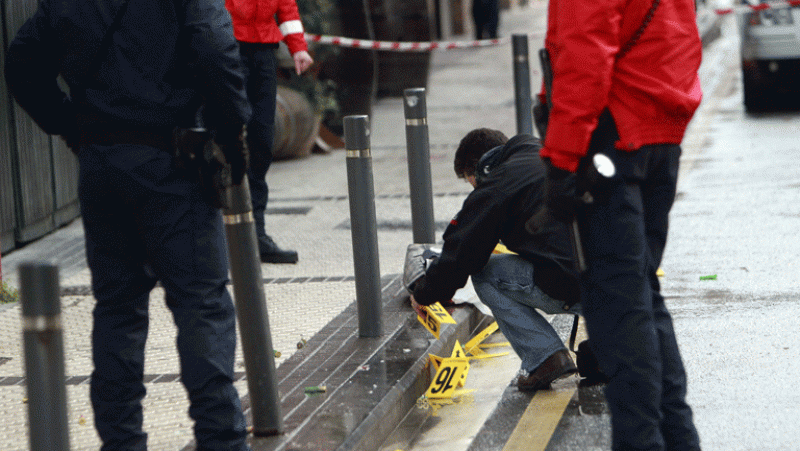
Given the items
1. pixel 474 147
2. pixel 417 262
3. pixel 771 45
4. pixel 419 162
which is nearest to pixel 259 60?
pixel 419 162

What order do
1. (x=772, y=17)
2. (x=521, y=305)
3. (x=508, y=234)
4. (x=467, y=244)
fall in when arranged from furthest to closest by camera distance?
(x=772, y=17)
(x=521, y=305)
(x=508, y=234)
(x=467, y=244)

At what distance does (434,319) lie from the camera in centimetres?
484

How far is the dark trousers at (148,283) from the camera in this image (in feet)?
10.9

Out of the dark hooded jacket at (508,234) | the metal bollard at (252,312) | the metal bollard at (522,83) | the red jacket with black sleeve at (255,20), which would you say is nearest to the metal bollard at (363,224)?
the dark hooded jacket at (508,234)

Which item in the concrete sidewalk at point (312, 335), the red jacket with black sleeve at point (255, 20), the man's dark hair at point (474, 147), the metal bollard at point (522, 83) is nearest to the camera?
the concrete sidewalk at point (312, 335)

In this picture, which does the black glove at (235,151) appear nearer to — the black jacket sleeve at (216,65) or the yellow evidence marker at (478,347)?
the black jacket sleeve at (216,65)

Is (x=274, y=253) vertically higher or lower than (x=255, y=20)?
lower

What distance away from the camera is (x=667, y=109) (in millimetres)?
3305

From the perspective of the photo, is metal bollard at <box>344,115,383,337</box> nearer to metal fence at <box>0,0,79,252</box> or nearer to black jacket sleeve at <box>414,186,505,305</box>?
black jacket sleeve at <box>414,186,505,305</box>

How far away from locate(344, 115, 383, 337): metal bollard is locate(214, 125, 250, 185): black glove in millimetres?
1393

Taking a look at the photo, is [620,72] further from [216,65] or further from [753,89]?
[753,89]

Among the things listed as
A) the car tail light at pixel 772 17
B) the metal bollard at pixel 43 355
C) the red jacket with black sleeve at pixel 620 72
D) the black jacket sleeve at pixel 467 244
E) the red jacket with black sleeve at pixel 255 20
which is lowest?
the black jacket sleeve at pixel 467 244

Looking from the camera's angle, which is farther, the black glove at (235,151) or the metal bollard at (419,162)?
the metal bollard at (419,162)

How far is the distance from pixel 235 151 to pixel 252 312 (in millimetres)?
563
